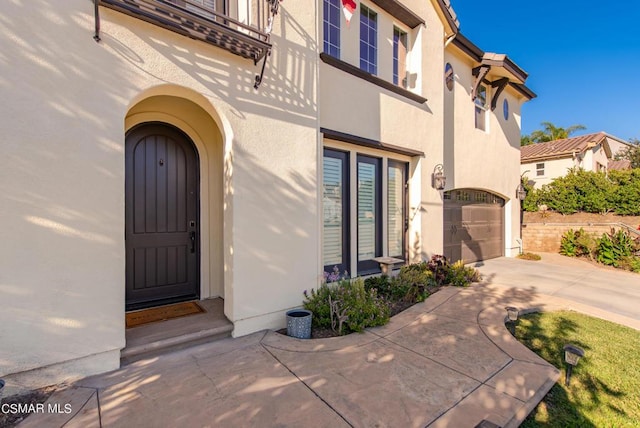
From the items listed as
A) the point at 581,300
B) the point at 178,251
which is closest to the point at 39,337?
the point at 178,251

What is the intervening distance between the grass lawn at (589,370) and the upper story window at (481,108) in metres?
6.73

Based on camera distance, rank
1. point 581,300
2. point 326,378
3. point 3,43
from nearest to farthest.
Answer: point 3,43 < point 326,378 < point 581,300

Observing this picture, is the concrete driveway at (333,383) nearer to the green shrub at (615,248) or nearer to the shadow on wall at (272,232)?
the shadow on wall at (272,232)

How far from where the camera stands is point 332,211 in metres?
5.56

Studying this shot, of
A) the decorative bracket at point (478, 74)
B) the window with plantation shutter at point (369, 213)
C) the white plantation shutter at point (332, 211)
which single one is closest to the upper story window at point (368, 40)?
the window with plantation shutter at point (369, 213)

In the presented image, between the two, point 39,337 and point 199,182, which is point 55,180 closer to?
point 39,337

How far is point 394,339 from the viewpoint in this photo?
385 cm

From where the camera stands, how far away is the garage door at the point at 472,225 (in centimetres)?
879

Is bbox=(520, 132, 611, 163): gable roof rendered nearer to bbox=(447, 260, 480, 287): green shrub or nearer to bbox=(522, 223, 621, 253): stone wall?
bbox=(522, 223, 621, 253): stone wall

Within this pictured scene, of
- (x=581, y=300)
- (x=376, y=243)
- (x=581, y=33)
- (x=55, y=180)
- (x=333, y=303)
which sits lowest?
(x=581, y=300)

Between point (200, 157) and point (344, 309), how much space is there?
326 centimetres

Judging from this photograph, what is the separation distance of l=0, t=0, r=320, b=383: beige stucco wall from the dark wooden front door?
49cm

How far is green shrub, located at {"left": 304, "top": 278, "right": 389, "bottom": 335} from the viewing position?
13.4ft

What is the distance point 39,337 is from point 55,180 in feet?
4.76
